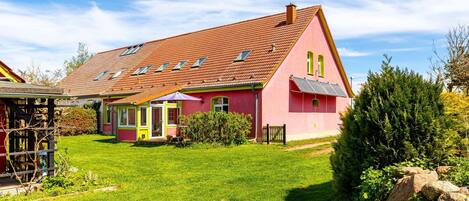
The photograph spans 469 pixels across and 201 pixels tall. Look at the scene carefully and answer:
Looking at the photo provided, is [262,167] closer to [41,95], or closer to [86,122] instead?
[41,95]

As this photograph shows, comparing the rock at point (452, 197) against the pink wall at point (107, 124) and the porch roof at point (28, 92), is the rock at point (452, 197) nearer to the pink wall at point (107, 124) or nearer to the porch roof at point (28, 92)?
the porch roof at point (28, 92)

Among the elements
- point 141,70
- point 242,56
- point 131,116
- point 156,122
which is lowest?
point 156,122

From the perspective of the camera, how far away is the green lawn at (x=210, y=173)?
869 centimetres

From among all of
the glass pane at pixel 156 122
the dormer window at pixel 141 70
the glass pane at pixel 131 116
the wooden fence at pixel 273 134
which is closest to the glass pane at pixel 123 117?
the glass pane at pixel 131 116

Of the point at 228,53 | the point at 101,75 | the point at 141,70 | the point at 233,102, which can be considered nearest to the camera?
the point at 233,102

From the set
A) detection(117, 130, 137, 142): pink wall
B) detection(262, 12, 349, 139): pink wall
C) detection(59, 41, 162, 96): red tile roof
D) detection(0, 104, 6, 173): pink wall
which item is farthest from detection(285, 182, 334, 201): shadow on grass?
detection(59, 41, 162, 96): red tile roof

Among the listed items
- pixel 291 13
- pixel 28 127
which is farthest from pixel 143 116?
pixel 28 127

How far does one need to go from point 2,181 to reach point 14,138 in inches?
43.9

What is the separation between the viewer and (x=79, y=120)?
94.6ft

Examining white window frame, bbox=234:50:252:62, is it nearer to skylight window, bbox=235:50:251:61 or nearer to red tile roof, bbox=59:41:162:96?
skylight window, bbox=235:50:251:61

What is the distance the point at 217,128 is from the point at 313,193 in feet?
34.3

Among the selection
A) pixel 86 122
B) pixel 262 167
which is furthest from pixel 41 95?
pixel 86 122

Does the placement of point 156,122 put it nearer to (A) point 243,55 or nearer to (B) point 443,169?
(A) point 243,55

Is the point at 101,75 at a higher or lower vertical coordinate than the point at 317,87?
higher
